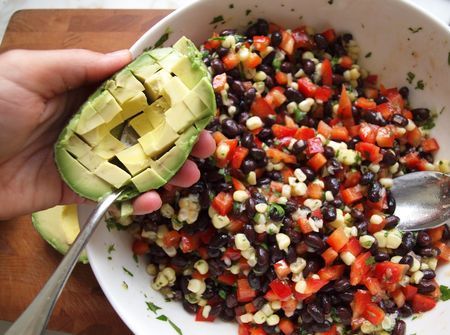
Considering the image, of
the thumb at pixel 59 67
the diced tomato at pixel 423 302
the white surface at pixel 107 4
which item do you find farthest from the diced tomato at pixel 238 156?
the white surface at pixel 107 4

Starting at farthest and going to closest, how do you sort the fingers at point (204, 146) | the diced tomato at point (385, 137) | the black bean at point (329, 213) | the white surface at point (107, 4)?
the white surface at point (107, 4), the diced tomato at point (385, 137), the black bean at point (329, 213), the fingers at point (204, 146)

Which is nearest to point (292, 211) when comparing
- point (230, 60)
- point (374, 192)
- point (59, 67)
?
point (374, 192)

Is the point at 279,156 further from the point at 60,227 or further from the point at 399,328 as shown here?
the point at 60,227

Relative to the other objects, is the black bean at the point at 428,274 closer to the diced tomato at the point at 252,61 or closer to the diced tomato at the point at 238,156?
the diced tomato at the point at 238,156

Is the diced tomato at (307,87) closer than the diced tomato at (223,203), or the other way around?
the diced tomato at (223,203)

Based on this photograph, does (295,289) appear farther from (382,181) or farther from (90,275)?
(90,275)

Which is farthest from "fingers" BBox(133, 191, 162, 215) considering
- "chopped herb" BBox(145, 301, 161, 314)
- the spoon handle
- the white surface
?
the white surface

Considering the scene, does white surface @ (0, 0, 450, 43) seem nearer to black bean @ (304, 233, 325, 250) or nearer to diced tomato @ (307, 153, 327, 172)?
diced tomato @ (307, 153, 327, 172)
